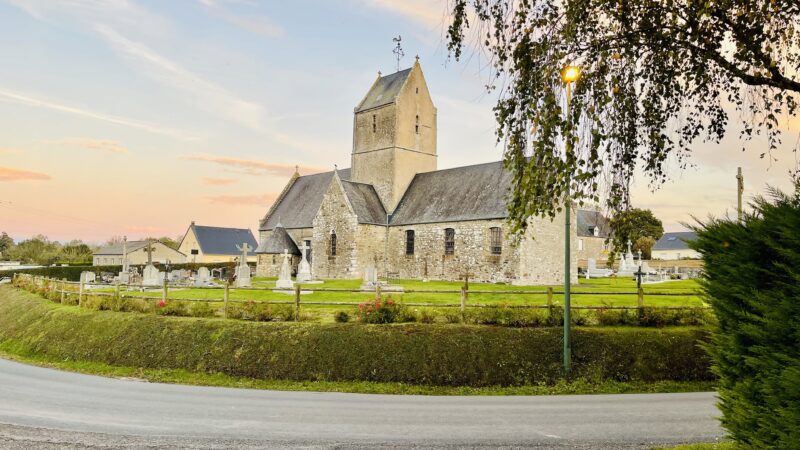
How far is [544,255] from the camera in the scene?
32.5m

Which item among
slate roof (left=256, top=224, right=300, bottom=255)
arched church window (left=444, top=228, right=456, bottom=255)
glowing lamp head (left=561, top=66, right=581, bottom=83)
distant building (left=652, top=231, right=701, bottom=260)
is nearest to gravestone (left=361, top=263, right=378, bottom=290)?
arched church window (left=444, top=228, right=456, bottom=255)

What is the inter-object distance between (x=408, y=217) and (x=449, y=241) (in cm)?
425

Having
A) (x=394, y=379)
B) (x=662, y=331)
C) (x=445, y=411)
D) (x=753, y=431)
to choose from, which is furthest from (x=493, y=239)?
(x=753, y=431)

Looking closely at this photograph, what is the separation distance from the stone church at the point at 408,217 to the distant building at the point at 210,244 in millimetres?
25262

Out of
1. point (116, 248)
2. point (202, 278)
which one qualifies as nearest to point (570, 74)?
point (202, 278)

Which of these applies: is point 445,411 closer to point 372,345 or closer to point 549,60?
point 372,345

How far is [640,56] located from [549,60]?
1806 millimetres

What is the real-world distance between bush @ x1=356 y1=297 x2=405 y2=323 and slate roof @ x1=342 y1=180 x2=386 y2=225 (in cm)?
2153

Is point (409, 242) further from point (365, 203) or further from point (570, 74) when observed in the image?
point (570, 74)

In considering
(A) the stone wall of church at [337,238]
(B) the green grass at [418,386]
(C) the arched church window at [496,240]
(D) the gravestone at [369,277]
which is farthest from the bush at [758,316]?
(A) the stone wall of church at [337,238]

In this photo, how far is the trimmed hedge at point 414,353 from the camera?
13555 mm

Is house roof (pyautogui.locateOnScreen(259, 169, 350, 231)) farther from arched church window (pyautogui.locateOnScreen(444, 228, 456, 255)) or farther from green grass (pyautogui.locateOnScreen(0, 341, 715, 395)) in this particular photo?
green grass (pyautogui.locateOnScreen(0, 341, 715, 395))

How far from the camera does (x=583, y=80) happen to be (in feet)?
22.1

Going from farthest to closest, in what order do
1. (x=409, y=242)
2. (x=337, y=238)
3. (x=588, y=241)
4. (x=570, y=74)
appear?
(x=588, y=241), (x=337, y=238), (x=409, y=242), (x=570, y=74)
